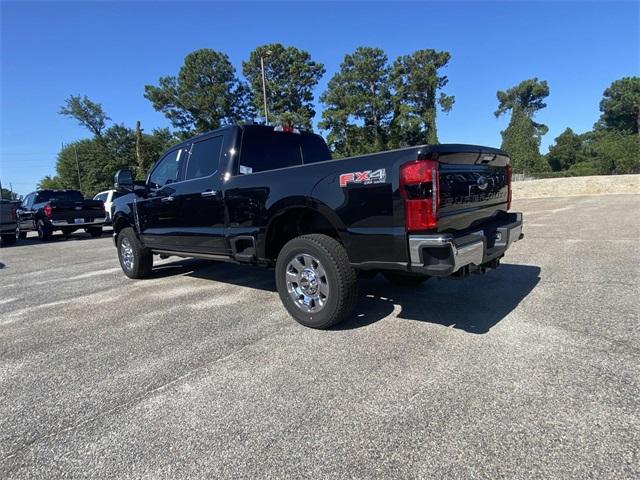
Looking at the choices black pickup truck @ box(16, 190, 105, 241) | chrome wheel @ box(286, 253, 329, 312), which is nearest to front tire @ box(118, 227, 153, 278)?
chrome wheel @ box(286, 253, 329, 312)

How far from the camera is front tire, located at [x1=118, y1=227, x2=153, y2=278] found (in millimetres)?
6098

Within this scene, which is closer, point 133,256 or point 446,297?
point 446,297

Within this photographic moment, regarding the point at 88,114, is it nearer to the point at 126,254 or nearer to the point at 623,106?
the point at 126,254

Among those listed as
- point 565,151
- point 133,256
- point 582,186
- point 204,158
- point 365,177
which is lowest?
point 582,186

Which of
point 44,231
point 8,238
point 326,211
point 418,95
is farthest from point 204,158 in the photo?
point 418,95

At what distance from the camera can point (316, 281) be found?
3572 millimetres

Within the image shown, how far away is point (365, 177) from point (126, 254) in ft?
16.1

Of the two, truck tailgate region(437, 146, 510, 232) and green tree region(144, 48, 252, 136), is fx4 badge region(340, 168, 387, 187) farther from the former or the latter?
green tree region(144, 48, 252, 136)

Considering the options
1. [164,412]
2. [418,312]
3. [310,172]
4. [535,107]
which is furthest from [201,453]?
[535,107]

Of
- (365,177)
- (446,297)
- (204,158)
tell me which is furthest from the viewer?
(204,158)

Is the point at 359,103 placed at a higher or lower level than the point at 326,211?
higher

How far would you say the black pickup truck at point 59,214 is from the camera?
45.3 feet

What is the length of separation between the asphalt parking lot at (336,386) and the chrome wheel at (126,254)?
54.2 inches

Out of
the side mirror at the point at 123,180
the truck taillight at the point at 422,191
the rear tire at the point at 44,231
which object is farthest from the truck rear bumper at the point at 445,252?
the rear tire at the point at 44,231
